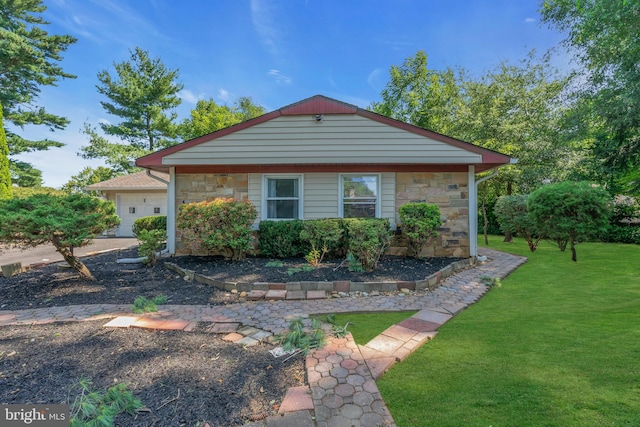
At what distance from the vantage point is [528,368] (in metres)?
2.36

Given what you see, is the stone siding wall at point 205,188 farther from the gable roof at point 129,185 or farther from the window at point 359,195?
the gable roof at point 129,185

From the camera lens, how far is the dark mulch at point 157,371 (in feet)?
6.39

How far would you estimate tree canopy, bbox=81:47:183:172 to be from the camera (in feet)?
61.5

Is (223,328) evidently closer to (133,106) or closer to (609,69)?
(609,69)

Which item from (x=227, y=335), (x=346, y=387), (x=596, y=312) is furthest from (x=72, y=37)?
(x=596, y=312)

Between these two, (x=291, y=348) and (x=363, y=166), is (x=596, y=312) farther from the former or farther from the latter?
(x=363, y=166)

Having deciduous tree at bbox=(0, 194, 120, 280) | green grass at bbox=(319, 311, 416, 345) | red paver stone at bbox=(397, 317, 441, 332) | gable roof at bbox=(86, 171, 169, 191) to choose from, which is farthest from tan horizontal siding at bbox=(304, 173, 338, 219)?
gable roof at bbox=(86, 171, 169, 191)

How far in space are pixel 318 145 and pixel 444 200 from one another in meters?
3.51

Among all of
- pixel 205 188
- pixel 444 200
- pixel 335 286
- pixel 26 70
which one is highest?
pixel 26 70

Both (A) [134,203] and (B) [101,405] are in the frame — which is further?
(A) [134,203]

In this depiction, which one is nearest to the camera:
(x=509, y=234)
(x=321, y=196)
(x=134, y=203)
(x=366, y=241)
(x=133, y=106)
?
(x=366, y=241)

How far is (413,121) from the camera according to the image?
18.2 m

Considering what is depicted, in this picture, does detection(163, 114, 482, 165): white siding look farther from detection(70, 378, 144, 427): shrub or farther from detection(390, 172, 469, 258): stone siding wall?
detection(70, 378, 144, 427): shrub

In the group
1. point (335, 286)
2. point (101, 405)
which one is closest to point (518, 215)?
point (335, 286)
